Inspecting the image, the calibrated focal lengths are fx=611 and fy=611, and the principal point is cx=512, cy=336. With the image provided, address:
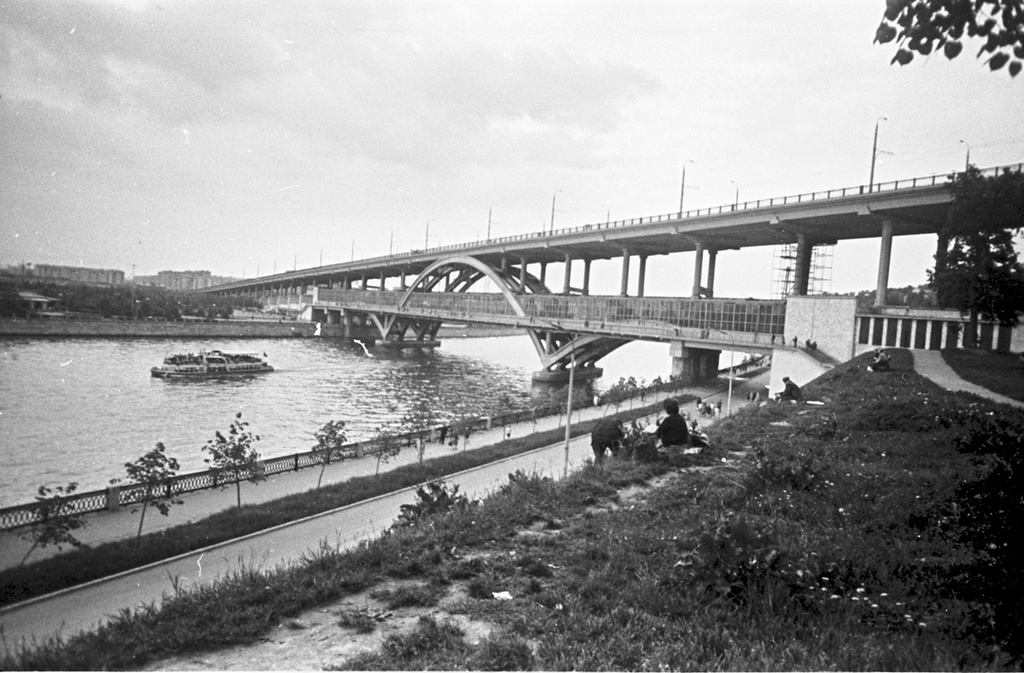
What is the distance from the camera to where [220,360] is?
38.3 m

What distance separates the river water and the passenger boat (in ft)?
3.49

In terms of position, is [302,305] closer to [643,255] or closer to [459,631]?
[643,255]

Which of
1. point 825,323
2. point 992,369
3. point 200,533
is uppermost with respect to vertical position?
point 825,323

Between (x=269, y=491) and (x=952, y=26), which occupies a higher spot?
(x=952, y=26)

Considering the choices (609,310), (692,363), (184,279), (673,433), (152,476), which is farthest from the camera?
(184,279)

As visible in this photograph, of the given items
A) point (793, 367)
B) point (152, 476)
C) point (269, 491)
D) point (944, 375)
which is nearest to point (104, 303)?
point (269, 491)

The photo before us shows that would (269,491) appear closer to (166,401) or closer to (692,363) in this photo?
(166,401)

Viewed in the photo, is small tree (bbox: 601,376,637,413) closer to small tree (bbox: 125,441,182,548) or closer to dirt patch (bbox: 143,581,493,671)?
small tree (bbox: 125,441,182,548)

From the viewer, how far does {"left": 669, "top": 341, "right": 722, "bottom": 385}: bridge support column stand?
3750 centimetres

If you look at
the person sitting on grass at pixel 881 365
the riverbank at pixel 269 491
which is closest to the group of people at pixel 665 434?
the riverbank at pixel 269 491

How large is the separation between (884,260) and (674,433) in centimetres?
2418

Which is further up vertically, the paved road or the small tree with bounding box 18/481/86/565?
the small tree with bounding box 18/481/86/565

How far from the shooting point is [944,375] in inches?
494

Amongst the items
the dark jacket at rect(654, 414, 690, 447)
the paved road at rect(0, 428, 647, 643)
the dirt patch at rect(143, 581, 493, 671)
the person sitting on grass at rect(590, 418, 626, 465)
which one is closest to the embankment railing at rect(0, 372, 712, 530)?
the paved road at rect(0, 428, 647, 643)
